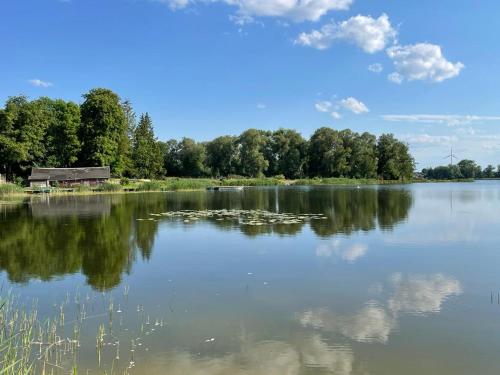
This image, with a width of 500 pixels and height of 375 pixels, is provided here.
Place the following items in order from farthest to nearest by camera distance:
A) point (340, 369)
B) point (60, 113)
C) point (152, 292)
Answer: point (60, 113) < point (152, 292) < point (340, 369)

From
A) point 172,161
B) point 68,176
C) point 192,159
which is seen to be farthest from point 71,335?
point 172,161

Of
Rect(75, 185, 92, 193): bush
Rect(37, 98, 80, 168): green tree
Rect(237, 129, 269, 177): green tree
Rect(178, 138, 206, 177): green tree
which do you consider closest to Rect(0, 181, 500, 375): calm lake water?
Rect(75, 185, 92, 193): bush

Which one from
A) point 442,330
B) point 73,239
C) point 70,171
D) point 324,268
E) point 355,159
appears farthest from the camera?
point 355,159

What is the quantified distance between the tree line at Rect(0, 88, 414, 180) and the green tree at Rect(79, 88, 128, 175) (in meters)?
0.14

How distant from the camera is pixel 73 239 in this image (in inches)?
727

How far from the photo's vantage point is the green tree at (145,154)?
78875 millimetres

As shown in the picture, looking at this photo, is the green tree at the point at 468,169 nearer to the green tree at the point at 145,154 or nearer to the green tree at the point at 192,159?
the green tree at the point at 192,159

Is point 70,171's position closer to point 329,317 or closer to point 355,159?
point 329,317

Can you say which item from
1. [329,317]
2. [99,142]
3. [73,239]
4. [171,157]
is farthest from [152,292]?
[171,157]

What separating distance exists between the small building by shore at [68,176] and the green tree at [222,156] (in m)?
44.2

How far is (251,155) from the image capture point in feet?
330

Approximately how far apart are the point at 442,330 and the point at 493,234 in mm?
13295

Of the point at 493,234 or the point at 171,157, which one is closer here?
the point at 493,234

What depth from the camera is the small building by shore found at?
60.3m
